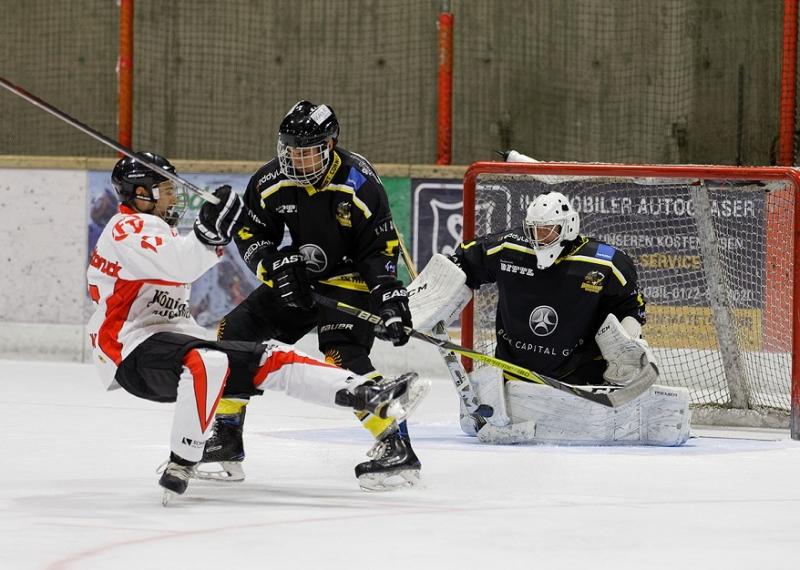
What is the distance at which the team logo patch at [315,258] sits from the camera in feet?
14.9

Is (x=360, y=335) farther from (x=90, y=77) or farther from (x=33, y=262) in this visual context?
(x=90, y=77)

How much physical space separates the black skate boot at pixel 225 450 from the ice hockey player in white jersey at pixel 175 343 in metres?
0.31

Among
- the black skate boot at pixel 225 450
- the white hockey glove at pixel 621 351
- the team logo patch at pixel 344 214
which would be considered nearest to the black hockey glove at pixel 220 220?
the team logo patch at pixel 344 214

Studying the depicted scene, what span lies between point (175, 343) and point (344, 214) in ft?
2.34

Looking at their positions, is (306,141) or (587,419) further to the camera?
(587,419)

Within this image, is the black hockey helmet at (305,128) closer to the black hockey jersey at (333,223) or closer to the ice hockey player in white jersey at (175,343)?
the black hockey jersey at (333,223)

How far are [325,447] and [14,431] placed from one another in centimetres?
116

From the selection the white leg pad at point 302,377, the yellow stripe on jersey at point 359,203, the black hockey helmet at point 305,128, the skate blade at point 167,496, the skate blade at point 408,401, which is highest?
the black hockey helmet at point 305,128

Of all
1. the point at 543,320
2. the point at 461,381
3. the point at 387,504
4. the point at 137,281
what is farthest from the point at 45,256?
the point at 387,504

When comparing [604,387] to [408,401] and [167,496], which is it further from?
[167,496]

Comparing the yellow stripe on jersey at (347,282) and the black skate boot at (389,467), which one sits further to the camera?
the yellow stripe on jersey at (347,282)

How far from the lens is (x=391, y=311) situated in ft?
14.3

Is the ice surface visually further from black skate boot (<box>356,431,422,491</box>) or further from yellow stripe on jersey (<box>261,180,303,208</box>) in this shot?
yellow stripe on jersey (<box>261,180,303,208</box>)

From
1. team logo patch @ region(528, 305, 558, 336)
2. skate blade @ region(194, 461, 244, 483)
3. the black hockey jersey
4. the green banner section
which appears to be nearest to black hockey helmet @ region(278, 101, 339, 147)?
the black hockey jersey
